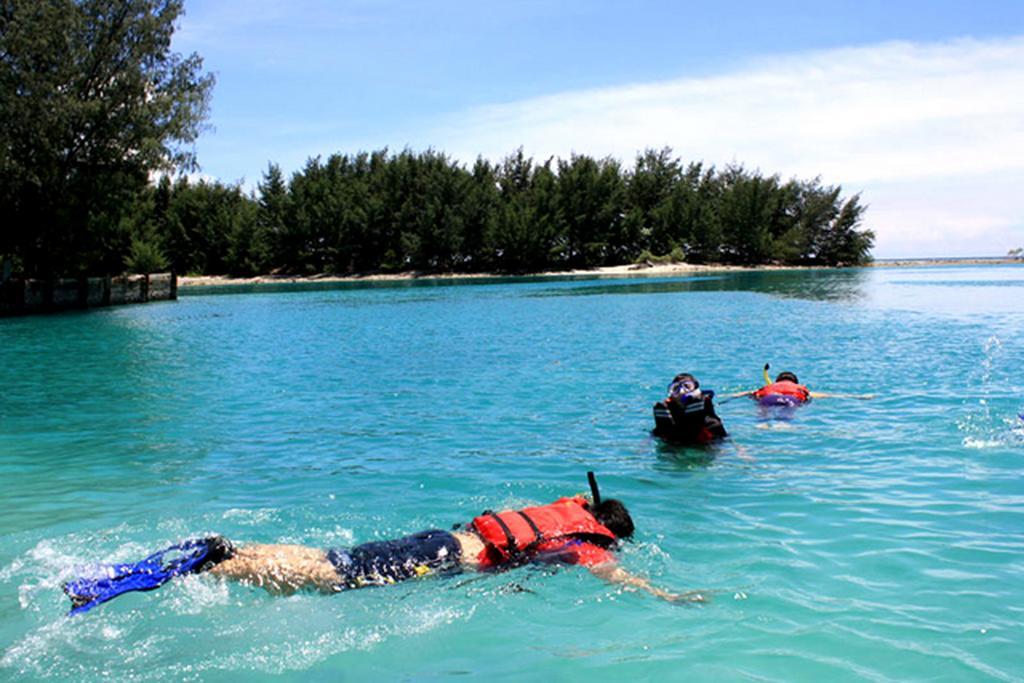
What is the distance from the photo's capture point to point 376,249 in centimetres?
10225

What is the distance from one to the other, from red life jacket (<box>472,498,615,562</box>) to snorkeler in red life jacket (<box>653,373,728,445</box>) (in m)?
4.42

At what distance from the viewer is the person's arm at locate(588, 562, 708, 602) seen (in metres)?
6.50

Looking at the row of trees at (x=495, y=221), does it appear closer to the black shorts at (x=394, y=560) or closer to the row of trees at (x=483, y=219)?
the row of trees at (x=483, y=219)

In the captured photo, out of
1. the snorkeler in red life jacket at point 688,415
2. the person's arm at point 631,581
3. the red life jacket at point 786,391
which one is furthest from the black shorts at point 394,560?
the red life jacket at point 786,391

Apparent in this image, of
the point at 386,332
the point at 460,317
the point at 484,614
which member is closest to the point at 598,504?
the point at 484,614

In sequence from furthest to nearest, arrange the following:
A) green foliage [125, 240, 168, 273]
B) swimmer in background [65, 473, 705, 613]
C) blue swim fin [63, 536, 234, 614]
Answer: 1. green foliage [125, 240, 168, 273]
2. swimmer in background [65, 473, 705, 613]
3. blue swim fin [63, 536, 234, 614]

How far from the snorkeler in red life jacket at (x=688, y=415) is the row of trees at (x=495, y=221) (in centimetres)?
8134

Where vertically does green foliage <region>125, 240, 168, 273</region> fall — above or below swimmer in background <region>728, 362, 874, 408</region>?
above

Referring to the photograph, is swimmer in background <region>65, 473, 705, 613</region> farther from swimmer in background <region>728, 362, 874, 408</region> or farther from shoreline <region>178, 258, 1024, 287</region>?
shoreline <region>178, 258, 1024, 287</region>

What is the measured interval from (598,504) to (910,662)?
2896mm

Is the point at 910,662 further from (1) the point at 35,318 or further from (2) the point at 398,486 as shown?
(1) the point at 35,318

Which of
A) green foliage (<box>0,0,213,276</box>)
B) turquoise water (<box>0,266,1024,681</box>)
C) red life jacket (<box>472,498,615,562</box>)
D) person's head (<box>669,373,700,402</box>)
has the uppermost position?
green foliage (<box>0,0,213,276</box>)

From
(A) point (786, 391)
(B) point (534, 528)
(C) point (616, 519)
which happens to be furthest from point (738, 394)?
(B) point (534, 528)

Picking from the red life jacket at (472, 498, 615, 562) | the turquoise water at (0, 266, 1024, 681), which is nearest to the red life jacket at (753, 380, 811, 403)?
the turquoise water at (0, 266, 1024, 681)
